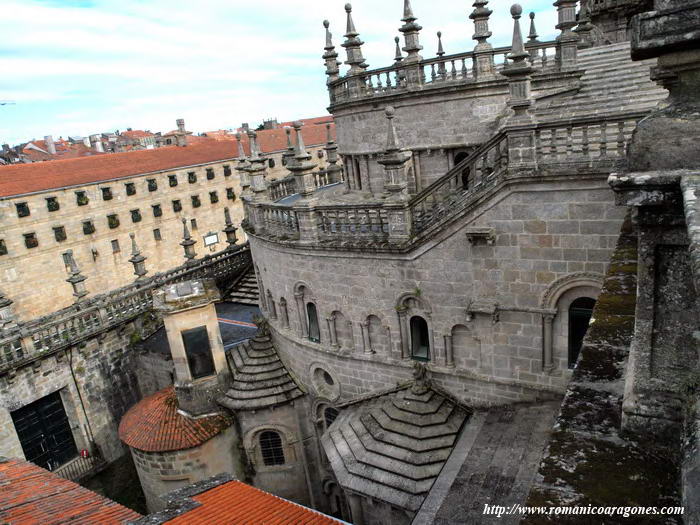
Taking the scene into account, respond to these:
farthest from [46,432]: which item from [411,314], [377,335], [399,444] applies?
[411,314]

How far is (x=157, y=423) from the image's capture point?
61.0 ft

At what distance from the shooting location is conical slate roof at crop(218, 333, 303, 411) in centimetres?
1839

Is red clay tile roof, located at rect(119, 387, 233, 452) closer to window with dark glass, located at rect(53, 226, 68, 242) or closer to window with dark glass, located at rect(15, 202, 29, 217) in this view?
window with dark glass, located at rect(15, 202, 29, 217)

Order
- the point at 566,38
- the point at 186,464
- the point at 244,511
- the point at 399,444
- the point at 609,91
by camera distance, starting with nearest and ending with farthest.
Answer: the point at 244,511 → the point at 399,444 → the point at 609,91 → the point at 566,38 → the point at 186,464

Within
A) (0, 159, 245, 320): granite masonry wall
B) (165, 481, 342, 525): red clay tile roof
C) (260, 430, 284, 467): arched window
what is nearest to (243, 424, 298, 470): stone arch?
(260, 430, 284, 467): arched window

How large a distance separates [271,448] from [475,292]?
10.6 meters

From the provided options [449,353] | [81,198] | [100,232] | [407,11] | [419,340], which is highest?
[407,11]

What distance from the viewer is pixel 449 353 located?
14195mm

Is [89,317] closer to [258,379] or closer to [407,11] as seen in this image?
[258,379]

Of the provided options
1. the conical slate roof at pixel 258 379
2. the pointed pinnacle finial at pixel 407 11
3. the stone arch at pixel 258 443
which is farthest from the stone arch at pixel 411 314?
the pointed pinnacle finial at pixel 407 11

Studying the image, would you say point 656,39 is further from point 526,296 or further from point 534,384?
point 534,384

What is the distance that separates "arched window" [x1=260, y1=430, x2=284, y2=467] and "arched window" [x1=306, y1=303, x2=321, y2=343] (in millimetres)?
4282

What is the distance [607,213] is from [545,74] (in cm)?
900

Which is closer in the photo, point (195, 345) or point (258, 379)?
point (195, 345)
